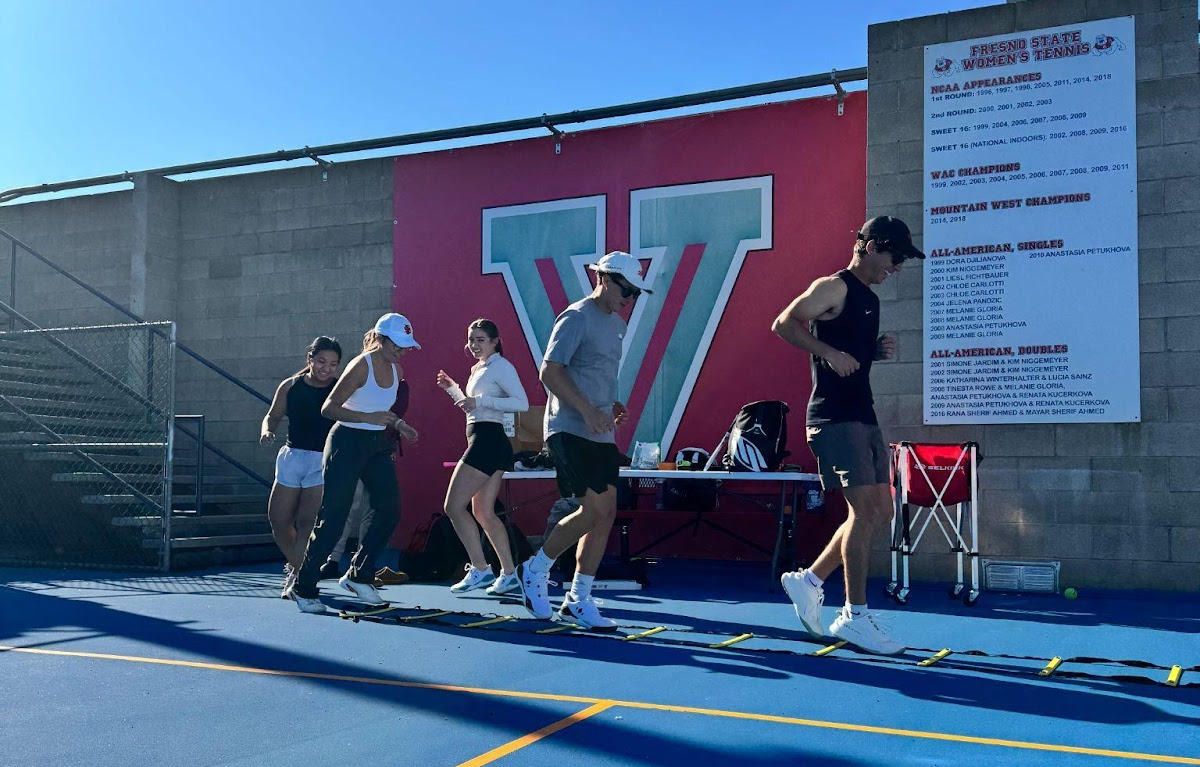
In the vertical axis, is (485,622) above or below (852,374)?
below

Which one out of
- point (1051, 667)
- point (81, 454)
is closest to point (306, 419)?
point (81, 454)

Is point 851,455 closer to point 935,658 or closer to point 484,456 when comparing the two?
point 935,658

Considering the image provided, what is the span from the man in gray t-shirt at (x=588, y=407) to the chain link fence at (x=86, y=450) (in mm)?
4387

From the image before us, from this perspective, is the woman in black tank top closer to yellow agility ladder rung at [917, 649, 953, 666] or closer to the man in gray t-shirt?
the man in gray t-shirt

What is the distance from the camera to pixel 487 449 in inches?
278

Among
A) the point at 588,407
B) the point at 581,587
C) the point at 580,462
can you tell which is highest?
the point at 588,407

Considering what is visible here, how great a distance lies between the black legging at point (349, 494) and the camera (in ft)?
19.6

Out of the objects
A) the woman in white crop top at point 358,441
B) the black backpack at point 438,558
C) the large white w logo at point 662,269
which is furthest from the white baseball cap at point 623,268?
the large white w logo at point 662,269

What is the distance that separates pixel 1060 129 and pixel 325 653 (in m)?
6.22

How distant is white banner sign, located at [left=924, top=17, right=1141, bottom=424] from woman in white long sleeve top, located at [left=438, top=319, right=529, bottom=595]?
10.5 ft

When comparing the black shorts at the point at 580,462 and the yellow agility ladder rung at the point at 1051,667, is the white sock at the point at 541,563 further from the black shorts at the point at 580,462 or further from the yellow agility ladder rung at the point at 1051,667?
the yellow agility ladder rung at the point at 1051,667

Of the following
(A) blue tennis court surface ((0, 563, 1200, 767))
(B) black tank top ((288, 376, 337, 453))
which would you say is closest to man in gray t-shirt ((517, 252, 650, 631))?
(A) blue tennis court surface ((0, 563, 1200, 767))

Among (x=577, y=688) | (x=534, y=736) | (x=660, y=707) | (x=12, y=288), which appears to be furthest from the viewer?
(x=12, y=288)

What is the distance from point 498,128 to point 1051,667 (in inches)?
303
